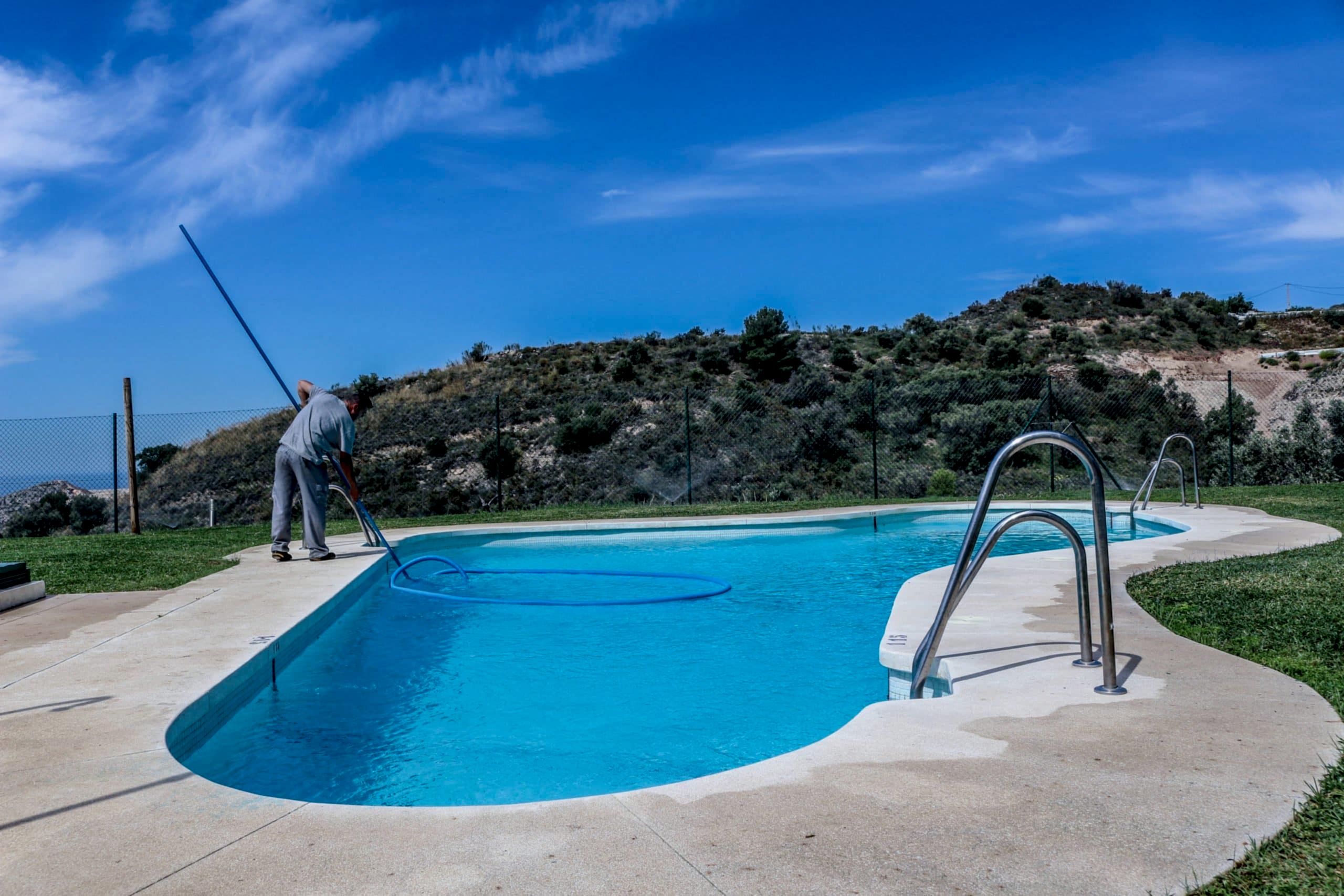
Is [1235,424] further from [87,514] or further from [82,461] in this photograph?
[87,514]

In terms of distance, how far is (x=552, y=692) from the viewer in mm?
4711

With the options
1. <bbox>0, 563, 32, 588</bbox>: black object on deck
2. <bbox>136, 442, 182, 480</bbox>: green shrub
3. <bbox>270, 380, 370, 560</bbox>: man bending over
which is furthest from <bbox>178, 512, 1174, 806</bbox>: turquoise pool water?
<bbox>136, 442, 182, 480</bbox>: green shrub

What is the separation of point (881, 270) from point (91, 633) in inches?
1049

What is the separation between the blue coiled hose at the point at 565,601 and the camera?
670 cm

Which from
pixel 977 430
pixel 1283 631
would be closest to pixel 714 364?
pixel 977 430

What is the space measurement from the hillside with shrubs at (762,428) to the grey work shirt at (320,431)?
6.33m

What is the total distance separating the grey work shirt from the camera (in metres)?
7.34

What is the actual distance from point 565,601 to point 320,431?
→ 247cm

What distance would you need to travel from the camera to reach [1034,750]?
263cm

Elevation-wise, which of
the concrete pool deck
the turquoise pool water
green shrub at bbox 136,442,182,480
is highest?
green shrub at bbox 136,442,182,480

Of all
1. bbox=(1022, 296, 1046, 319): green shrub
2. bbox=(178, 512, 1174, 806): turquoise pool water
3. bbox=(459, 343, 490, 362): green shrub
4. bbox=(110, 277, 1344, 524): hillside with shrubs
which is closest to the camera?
bbox=(178, 512, 1174, 806): turquoise pool water

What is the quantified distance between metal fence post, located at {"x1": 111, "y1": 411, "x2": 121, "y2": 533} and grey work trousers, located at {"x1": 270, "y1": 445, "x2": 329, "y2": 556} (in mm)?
7070

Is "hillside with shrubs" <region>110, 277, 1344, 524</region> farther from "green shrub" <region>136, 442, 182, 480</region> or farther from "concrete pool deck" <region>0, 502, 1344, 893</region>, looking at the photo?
"concrete pool deck" <region>0, 502, 1344, 893</region>

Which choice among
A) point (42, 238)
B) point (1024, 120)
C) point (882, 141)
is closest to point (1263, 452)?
point (1024, 120)
